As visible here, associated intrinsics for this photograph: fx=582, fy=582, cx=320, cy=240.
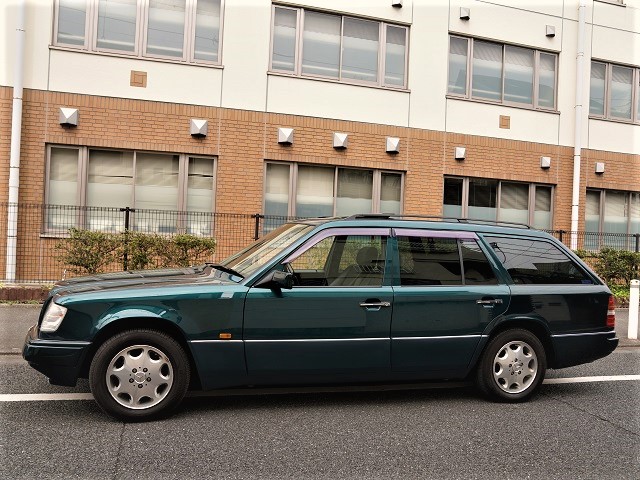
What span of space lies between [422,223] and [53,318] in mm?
3132

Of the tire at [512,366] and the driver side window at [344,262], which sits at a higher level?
the driver side window at [344,262]

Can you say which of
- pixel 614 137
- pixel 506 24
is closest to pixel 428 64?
pixel 506 24

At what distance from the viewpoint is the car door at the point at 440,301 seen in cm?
486

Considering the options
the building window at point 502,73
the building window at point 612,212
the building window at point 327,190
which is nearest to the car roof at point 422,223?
the building window at point 327,190

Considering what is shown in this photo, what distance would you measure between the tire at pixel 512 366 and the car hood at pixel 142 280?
231cm

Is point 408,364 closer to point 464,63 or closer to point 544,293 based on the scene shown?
point 544,293

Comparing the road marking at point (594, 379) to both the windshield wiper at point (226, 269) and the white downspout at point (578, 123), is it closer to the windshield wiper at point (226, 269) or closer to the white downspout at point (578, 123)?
the windshield wiper at point (226, 269)

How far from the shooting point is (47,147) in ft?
38.0

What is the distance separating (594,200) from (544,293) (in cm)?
1227

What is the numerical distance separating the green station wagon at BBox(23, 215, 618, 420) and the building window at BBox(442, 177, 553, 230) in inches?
355

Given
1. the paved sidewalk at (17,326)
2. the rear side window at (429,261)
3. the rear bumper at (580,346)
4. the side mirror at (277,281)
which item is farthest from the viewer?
the paved sidewalk at (17,326)

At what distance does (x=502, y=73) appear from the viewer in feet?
49.0

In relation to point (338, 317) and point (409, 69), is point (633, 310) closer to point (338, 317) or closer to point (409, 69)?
point (338, 317)

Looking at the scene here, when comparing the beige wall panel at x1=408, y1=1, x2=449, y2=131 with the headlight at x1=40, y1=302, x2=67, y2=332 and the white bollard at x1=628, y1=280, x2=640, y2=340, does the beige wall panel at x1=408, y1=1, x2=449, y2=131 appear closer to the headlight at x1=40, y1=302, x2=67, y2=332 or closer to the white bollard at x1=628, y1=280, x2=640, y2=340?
the white bollard at x1=628, y1=280, x2=640, y2=340
